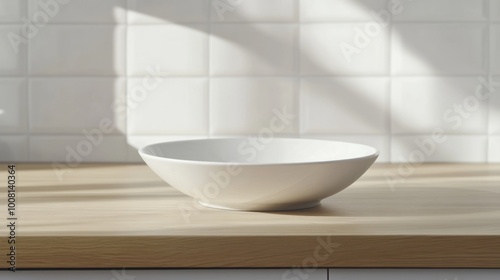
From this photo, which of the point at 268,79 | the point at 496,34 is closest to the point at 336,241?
the point at 268,79

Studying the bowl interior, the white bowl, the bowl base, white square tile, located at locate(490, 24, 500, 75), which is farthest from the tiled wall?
the bowl base

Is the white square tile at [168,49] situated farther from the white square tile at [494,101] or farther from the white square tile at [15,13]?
the white square tile at [494,101]

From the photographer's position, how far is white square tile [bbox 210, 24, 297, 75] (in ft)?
5.85

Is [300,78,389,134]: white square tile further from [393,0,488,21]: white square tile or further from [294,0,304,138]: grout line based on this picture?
[393,0,488,21]: white square tile

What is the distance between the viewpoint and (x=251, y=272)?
3.30ft

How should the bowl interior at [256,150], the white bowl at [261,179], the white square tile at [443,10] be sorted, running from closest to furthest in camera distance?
the white bowl at [261,179] < the bowl interior at [256,150] < the white square tile at [443,10]

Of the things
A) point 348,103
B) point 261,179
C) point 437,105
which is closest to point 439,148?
point 437,105

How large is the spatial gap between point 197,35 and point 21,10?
1.41 ft

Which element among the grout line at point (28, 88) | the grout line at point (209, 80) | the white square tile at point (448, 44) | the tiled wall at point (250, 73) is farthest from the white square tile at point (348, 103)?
the grout line at point (28, 88)

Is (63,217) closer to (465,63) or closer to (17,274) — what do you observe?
(17,274)

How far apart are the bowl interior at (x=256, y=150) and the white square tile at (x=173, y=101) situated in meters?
0.40

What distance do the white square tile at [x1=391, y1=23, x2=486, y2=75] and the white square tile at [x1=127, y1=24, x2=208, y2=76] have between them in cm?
47

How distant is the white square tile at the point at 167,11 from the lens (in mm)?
1784

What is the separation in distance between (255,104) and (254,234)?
0.83 metres
